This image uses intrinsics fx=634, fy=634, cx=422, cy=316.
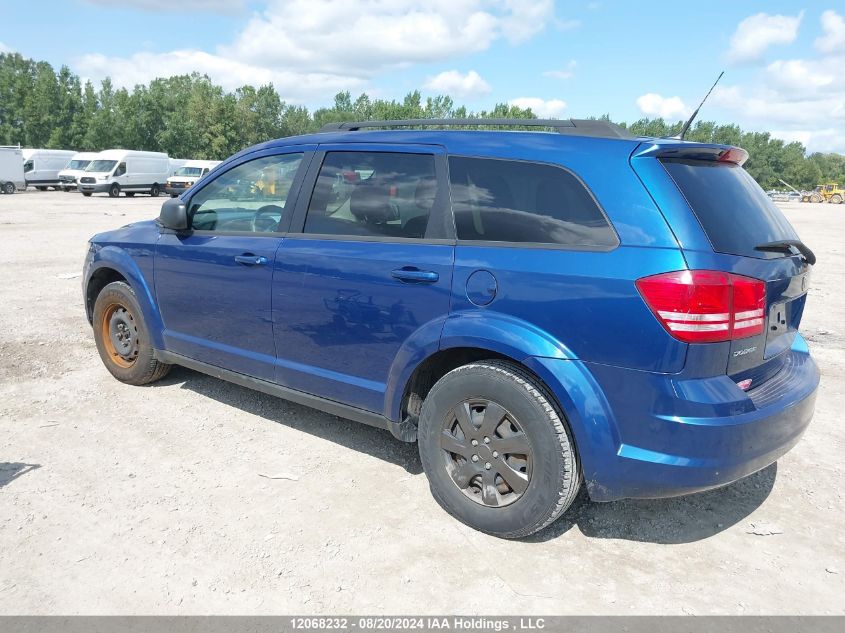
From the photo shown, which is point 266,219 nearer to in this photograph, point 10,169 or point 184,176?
point 184,176

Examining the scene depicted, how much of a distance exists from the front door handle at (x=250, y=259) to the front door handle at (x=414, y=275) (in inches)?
39.3

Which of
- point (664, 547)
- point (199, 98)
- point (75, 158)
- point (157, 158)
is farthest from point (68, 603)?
point (199, 98)

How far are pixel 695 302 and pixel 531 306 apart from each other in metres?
0.67

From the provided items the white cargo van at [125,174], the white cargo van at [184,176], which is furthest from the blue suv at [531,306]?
the white cargo van at [125,174]

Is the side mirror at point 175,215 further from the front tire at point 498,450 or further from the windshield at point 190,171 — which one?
the windshield at point 190,171

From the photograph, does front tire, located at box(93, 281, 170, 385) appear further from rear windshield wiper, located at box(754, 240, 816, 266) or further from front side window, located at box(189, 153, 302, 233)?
rear windshield wiper, located at box(754, 240, 816, 266)

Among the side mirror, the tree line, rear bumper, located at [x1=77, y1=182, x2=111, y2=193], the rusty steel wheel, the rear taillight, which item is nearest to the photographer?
the rear taillight

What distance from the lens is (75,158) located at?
130ft

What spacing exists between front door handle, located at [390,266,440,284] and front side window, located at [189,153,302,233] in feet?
3.19

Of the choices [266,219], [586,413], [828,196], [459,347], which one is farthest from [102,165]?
[828,196]

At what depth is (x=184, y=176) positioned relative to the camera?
121 feet

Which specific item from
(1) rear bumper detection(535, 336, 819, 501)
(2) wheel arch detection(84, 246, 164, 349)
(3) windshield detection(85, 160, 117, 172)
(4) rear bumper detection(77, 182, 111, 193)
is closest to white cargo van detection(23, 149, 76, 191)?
(3) windshield detection(85, 160, 117, 172)

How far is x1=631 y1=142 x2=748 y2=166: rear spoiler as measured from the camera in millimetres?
2752
